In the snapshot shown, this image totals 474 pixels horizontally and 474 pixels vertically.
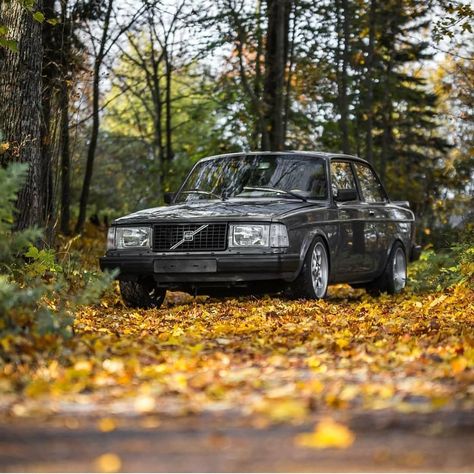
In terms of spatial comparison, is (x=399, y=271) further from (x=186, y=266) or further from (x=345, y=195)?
(x=186, y=266)

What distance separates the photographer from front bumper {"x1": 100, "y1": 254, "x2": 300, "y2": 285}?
10617 mm

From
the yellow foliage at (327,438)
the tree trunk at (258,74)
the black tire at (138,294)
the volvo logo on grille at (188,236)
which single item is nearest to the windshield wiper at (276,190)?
the volvo logo on grille at (188,236)

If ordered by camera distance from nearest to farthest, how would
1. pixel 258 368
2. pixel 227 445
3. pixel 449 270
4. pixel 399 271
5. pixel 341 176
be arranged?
1. pixel 227 445
2. pixel 258 368
3. pixel 341 176
4. pixel 399 271
5. pixel 449 270

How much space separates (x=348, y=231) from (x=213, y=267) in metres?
2.24

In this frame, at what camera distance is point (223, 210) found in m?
10.9

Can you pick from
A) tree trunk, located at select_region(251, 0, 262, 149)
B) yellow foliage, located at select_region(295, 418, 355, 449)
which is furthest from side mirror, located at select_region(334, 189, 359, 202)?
tree trunk, located at select_region(251, 0, 262, 149)

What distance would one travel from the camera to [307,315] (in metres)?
9.88

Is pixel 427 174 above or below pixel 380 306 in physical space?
above

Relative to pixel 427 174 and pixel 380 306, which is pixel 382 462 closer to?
pixel 380 306

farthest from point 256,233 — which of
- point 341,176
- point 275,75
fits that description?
point 275,75

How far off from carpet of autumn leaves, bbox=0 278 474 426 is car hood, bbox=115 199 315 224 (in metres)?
1.44

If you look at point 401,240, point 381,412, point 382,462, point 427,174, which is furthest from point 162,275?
point 427,174

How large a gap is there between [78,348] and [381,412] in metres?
2.32

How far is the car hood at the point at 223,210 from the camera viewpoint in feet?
35.3
